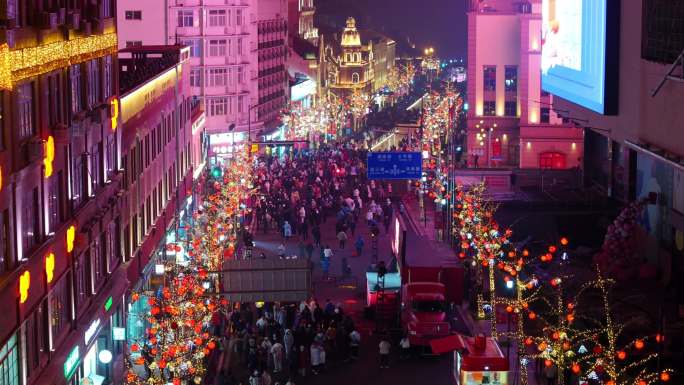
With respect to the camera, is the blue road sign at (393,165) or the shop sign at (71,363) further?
the blue road sign at (393,165)

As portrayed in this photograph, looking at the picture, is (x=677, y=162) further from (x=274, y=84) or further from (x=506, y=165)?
(x=274, y=84)

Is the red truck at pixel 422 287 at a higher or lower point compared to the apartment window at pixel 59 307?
lower

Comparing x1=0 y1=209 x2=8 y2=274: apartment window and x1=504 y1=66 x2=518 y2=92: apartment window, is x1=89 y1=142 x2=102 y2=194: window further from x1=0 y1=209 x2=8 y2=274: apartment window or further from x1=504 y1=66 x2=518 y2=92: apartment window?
x1=504 y1=66 x2=518 y2=92: apartment window

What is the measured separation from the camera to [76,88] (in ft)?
113

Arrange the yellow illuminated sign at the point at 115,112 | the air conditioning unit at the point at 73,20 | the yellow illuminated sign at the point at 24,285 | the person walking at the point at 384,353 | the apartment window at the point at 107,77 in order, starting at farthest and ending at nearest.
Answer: the yellow illuminated sign at the point at 115,112
the person walking at the point at 384,353
the apartment window at the point at 107,77
the air conditioning unit at the point at 73,20
the yellow illuminated sign at the point at 24,285

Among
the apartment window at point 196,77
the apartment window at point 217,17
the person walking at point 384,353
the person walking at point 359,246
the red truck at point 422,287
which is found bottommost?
the person walking at point 359,246

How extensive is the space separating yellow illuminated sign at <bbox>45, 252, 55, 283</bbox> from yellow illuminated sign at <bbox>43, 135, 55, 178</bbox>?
5.85ft

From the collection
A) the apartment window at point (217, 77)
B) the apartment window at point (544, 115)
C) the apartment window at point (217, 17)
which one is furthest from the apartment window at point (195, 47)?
the apartment window at point (544, 115)

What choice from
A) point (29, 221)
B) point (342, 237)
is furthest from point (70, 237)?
point (342, 237)

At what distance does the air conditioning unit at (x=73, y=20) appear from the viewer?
32.3 meters

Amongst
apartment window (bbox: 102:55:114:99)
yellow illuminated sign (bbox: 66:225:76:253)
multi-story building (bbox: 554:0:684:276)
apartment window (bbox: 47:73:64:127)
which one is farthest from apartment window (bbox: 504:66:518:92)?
apartment window (bbox: 47:73:64:127)

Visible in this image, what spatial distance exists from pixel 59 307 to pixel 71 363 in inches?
54.7

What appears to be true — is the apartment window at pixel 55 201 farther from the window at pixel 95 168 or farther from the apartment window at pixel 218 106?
the apartment window at pixel 218 106

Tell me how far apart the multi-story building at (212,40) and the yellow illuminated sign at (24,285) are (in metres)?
54.0
